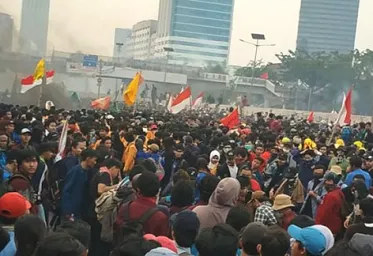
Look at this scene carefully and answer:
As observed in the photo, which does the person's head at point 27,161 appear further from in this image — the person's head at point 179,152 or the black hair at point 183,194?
the person's head at point 179,152

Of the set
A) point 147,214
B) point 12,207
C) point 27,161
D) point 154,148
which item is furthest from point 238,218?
point 154,148

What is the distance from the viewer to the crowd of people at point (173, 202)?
177 inches

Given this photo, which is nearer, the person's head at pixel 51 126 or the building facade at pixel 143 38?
the person's head at pixel 51 126

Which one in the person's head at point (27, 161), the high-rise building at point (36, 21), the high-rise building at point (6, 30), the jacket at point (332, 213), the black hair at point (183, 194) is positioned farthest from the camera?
the high-rise building at point (36, 21)

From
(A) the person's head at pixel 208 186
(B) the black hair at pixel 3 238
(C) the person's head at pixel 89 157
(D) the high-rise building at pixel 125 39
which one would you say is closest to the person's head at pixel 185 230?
(B) the black hair at pixel 3 238

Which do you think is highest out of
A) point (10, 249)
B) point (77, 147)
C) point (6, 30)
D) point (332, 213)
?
point (6, 30)

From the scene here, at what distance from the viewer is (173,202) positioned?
6.27m

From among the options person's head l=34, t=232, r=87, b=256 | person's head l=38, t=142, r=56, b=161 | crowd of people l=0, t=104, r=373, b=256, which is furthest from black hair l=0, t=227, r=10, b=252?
person's head l=38, t=142, r=56, b=161

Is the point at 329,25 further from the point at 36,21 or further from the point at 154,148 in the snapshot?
the point at 154,148

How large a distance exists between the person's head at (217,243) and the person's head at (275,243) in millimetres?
189

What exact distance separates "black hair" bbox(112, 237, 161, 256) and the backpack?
882 millimetres

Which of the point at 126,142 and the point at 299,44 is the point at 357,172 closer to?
the point at 126,142

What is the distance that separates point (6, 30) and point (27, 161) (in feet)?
124

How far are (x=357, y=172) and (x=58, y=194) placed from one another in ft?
12.9
